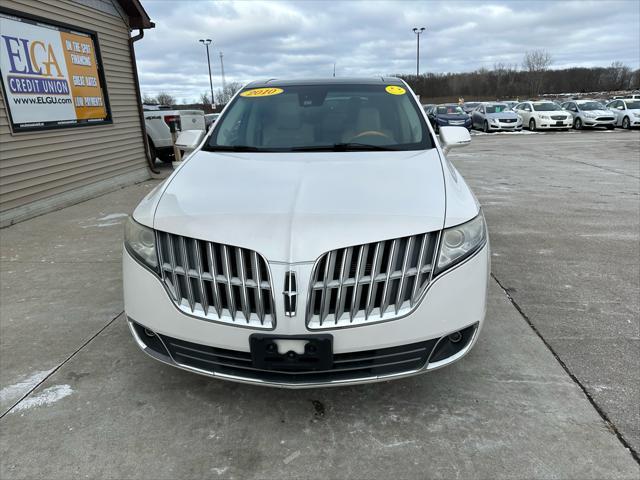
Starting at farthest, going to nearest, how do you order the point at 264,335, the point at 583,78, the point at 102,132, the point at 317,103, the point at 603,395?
1. the point at 583,78
2. the point at 102,132
3. the point at 317,103
4. the point at 603,395
5. the point at 264,335

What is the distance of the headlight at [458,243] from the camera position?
207 cm

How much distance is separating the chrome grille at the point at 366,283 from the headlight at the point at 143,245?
33.0 inches

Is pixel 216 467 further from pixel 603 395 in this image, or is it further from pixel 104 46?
pixel 104 46

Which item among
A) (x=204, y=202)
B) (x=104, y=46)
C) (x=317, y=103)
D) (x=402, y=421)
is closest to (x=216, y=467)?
(x=402, y=421)

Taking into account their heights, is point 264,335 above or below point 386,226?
below

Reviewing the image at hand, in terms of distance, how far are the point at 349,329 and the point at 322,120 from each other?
6.19 ft

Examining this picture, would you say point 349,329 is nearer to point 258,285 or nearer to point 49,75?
point 258,285

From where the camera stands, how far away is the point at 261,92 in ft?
12.0

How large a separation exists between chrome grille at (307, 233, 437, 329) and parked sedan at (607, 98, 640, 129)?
26027 mm

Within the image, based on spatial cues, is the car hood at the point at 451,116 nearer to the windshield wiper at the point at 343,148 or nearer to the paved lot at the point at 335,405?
the paved lot at the point at 335,405

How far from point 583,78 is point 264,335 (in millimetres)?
90961

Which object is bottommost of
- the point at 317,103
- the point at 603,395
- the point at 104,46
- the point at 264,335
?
the point at 603,395

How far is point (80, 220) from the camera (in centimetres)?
650

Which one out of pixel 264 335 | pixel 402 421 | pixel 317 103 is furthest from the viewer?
pixel 317 103
